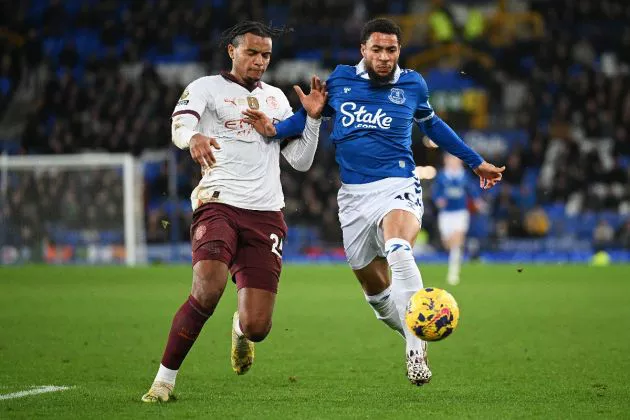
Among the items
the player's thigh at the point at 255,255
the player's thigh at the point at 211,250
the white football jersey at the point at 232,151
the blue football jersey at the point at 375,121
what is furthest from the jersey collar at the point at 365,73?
the player's thigh at the point at 211,250

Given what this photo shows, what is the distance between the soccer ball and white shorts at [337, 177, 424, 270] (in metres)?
0.83

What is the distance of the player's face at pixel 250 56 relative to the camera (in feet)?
23.1

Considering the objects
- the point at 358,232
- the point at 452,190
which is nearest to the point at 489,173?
the point at 358,232

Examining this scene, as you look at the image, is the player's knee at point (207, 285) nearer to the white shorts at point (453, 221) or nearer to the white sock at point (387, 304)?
the white sock at point (387, 304)

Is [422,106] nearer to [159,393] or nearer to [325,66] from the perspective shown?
[159,393]

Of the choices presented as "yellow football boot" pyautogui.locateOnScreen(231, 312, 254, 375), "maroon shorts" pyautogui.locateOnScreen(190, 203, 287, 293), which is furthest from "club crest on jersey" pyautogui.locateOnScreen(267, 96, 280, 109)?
"yellow football boot" pyautogui.locateOnScreen(231, 312, 254, 375)

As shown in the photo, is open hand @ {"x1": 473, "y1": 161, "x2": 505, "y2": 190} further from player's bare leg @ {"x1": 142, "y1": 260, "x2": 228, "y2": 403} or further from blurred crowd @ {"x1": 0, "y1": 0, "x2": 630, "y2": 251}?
blurred crowd @ {"x1": 0, "y1": 0, "x2": 630, "y2": 251}

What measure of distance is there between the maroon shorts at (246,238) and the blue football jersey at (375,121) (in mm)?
713

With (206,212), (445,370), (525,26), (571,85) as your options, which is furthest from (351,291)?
(525,26)

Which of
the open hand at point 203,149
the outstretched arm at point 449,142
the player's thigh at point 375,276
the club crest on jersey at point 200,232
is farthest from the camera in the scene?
the player's thigh at point 375,276

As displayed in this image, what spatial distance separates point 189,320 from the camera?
261 inches

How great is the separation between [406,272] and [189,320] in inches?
54.7

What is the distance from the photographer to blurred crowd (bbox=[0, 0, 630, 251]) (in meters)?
25.0

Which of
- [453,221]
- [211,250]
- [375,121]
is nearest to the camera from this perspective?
[211,250]
